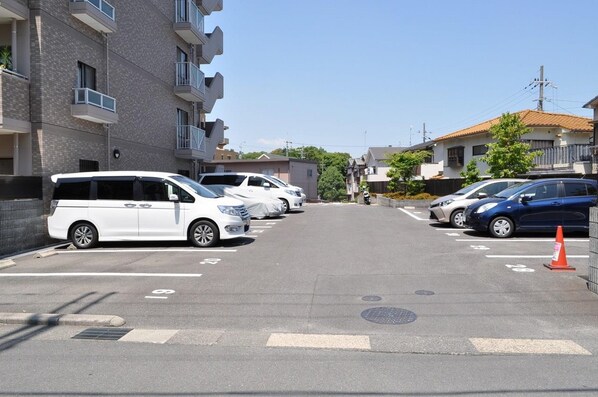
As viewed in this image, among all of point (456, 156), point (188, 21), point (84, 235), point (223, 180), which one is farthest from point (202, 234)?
point (456, 156)

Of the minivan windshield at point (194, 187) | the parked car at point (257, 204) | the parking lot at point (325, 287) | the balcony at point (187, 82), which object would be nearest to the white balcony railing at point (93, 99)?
the minivan windshield at point (194, 187)

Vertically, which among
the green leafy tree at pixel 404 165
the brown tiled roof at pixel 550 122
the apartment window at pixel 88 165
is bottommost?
the apartment window at pixel 88 165

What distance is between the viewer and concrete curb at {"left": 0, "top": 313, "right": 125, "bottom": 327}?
5.91 meters

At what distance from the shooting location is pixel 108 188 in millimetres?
11656

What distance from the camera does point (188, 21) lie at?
22.0m

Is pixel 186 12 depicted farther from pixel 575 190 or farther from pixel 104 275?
pixel 575 190

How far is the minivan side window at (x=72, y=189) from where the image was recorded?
11594mm

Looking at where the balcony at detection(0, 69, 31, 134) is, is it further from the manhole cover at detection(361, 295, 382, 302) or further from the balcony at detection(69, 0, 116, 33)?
the manhole cover at detection(361, 295, 382, 302)

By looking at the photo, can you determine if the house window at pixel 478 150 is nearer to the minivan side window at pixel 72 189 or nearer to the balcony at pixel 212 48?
the balcony at pixel 212 48

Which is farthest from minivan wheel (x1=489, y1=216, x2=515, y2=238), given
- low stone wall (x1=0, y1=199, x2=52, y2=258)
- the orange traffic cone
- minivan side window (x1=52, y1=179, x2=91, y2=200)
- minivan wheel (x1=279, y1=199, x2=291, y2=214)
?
low stone wall (x1=0, y1=199, x2=52, y2=258)

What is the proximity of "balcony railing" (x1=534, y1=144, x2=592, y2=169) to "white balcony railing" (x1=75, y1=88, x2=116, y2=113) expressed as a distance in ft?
69.4

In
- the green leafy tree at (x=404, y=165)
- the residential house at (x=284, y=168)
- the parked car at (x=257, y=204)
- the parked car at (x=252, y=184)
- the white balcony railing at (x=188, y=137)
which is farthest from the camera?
the residential house at (x=284, y=168)

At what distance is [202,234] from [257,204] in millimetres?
8159

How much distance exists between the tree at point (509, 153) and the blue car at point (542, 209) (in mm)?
9528
